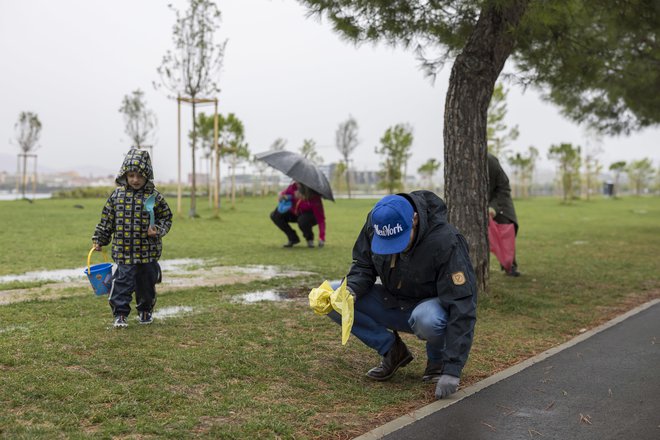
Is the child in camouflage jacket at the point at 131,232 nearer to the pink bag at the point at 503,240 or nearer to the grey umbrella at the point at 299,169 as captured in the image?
the pink bag at the point at 503,240

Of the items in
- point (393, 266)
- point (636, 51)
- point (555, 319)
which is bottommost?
point (555, 319)

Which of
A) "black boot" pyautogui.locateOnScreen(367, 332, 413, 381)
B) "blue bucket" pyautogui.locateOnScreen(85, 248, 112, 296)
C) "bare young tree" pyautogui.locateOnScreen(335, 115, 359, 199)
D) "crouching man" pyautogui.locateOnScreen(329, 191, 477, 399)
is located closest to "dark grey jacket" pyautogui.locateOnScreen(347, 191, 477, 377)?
"crouching man" pyautogui.locateOnScreen(329, 191, 477, 399)

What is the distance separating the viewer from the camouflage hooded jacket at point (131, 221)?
5.46m

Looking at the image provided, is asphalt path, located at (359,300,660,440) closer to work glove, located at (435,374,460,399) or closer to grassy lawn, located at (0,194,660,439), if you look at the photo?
work glove, located at (435,374,460,399)

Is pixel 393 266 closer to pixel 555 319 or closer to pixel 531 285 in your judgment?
pixel 555 319

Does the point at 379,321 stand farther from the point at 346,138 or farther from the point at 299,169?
the point at 346,138

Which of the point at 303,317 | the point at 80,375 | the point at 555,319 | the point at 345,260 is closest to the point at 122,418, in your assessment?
the point at 80,375

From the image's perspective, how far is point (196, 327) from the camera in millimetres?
5715

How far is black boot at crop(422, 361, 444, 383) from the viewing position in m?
4.50

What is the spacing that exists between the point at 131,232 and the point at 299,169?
655 cm

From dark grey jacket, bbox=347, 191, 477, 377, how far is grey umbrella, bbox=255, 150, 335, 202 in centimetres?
715

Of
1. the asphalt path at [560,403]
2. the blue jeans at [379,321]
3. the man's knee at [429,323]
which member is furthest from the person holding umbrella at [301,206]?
the man's knee at [429,323]

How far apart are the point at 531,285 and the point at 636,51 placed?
7.33m

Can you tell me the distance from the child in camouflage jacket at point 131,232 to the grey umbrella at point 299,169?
593cm
